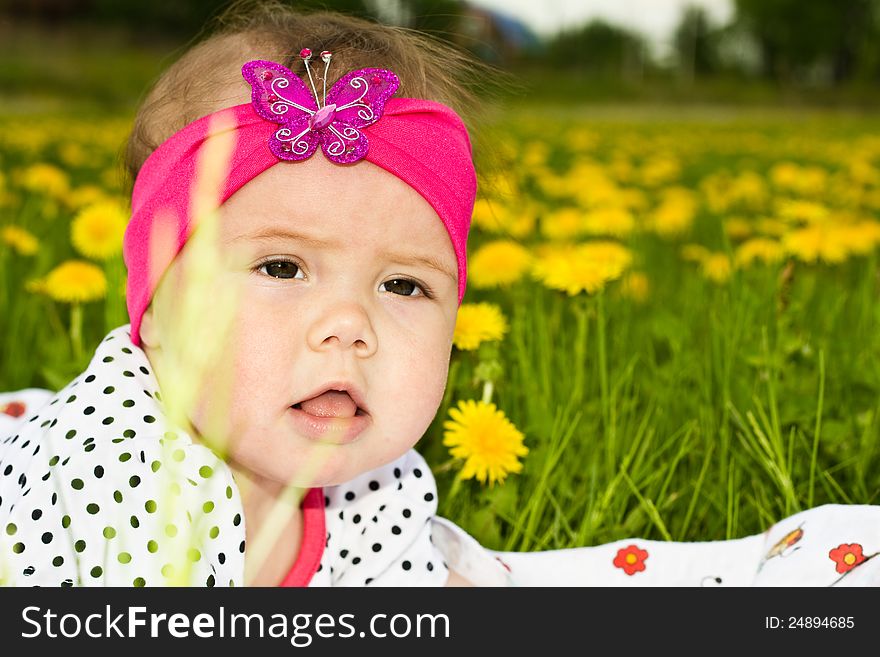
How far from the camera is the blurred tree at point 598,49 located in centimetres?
3226

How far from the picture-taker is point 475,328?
1.54 m

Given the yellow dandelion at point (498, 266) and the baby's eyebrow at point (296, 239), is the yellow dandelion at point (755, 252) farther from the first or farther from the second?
the baby's eyebrow at point (296, 239)

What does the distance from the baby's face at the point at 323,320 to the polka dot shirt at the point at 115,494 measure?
0.21 ft

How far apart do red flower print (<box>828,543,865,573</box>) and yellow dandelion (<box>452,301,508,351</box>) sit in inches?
23.7

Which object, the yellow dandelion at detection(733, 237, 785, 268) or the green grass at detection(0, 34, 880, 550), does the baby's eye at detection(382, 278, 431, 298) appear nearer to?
the green grass at detection(0, 34, 880, 550)

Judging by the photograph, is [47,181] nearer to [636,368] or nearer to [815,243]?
[636,368]

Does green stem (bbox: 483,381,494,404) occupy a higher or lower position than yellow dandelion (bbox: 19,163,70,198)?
lower

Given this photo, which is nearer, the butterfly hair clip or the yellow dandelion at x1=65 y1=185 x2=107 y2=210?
the butterfly hair clip

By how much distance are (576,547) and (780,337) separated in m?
0.55

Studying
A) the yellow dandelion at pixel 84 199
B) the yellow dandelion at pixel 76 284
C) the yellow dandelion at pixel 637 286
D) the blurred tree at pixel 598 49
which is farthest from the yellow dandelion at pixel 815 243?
the blurred tree at pixel 598 49

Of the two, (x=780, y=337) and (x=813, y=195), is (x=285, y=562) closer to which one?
(x=780, y=337)

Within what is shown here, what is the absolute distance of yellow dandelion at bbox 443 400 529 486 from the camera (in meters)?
1.37

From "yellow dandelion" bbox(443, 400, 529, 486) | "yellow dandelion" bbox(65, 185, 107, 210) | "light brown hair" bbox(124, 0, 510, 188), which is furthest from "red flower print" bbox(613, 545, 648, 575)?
"yellow dandelion" bbox(65, 185, 107, 210)

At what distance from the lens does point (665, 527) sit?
144 centimetres
